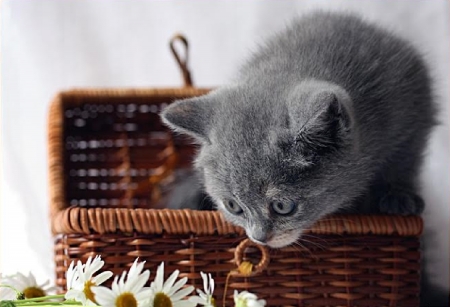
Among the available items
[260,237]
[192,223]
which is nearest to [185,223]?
[192,223]

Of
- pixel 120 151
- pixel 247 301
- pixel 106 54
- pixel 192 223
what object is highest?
pixel 106 54

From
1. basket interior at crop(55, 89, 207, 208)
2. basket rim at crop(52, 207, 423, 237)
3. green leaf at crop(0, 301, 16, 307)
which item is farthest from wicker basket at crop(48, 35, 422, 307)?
basket interior at crop(55, 89, 207, 208)

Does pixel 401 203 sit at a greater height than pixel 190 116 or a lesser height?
lesser

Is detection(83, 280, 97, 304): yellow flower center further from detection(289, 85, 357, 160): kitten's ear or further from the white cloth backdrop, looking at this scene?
the white cloth backdrop

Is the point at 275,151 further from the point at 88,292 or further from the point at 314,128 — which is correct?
the point at 88,292

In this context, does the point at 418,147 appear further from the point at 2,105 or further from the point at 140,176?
the point at 2,105

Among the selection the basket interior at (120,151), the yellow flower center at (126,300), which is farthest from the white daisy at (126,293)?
the basket interior at (120,151)
